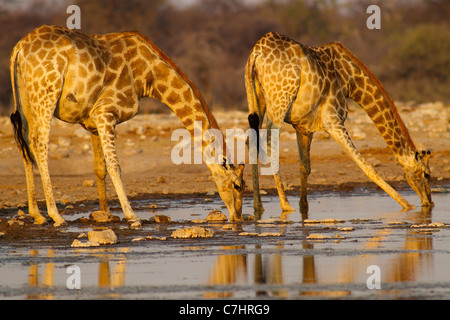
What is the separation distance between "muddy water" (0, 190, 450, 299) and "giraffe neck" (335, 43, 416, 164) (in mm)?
2307

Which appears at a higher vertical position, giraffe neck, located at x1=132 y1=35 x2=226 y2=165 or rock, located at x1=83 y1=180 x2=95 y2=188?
giraffe neck, located at x1=132 y1=35 x2=226 y2=165

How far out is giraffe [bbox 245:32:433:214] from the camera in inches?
420

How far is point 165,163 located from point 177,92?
17.1 ft

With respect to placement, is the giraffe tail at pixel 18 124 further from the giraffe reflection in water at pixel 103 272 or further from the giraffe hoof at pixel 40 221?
the giraffe reflection in water at pixel 103 272

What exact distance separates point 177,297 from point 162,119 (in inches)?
666

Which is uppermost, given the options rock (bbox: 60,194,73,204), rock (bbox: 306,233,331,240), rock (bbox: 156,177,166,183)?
rock (bbox: 156,177,166,183)

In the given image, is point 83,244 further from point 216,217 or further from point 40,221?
point 216,217

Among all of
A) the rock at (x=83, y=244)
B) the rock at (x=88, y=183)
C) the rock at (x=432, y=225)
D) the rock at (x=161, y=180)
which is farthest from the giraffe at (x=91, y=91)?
the rock at (x=161, y=180)

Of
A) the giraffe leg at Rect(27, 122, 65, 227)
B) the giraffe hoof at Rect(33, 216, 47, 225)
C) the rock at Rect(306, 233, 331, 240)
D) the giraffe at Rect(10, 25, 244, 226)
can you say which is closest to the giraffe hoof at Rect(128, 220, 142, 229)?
the giraffe at Rect(10, 25, 244, 226)

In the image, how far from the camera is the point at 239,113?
2403 cm

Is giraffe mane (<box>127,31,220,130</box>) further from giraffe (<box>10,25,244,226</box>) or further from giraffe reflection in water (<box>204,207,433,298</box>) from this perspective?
giraffe reflection in water (<box>204,207,433,298</box>)

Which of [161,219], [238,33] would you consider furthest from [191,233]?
[238,33]
